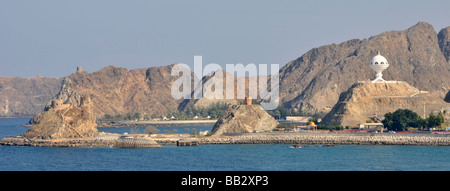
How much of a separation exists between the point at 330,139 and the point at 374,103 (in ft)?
101

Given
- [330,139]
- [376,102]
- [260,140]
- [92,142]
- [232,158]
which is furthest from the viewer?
[376,102]

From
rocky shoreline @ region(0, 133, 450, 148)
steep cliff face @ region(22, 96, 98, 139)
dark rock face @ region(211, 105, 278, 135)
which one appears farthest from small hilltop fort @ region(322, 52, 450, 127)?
steep cliff face @ region(22, 96, 98, 139)

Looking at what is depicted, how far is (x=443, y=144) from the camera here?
4190 inches

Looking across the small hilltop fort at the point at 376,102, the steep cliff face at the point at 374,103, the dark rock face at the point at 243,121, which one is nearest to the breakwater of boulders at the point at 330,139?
the dark rock face at the point at 243,121

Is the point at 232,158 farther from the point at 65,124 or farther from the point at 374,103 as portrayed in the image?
the point at 374,103

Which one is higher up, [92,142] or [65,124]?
[65,124]

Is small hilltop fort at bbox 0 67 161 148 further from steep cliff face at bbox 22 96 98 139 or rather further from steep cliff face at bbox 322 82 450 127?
steep cliff face at bbox 322 82 450 127

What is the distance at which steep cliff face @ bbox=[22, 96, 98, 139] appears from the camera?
121 m

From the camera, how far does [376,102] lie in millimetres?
142625

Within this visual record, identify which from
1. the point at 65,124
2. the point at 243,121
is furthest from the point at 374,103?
the point at 65,124

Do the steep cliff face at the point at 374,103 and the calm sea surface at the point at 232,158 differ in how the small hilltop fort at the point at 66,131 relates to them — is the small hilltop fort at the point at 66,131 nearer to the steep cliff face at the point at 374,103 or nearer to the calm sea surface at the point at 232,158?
the calm sea surface at the point at 232,158

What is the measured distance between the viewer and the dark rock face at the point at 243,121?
12925 cm
